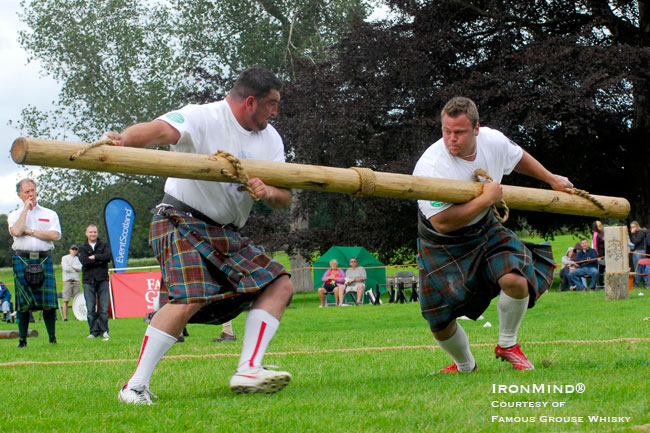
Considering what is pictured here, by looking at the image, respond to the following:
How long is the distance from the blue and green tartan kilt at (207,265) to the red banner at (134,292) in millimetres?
11828

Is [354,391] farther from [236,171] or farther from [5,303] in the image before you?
[5,303]

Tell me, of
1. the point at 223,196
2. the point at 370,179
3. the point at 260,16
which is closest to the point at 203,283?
the point at 223,196

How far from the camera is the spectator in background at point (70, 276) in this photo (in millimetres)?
16609

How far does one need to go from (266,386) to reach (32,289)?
533 centimetres

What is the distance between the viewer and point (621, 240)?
12.4 meters

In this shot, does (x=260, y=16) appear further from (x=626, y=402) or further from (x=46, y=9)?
(x=626, y=402)

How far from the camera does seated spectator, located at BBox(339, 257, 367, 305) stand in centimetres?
1656

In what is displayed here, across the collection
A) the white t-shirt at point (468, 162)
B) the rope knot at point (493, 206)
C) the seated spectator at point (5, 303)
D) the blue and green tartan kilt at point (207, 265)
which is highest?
the white t-shirt at point (468, 162)

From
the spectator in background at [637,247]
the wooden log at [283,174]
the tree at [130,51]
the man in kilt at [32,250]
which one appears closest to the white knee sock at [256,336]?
→ the wooden log at [283,174]

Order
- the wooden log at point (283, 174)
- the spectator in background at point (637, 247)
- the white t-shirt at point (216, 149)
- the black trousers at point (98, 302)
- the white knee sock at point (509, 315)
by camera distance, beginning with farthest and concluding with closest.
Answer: the spectator in background at point (637, 247)
the black trousers at point (98, 302)
the white knee sock at point (509, 315)
the white t-shirt at point (216, 149)
the wooden log at point (283, 174)

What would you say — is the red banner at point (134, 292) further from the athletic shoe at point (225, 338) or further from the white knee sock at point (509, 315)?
the white knee sock at point (509, 315)

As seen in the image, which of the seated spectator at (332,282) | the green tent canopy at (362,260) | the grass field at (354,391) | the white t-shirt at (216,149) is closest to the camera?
the grass field at (354,391)

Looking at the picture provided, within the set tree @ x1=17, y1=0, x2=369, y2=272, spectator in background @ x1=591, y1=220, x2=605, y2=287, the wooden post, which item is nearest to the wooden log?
the wooden post

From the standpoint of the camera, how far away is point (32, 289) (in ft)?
26.9
